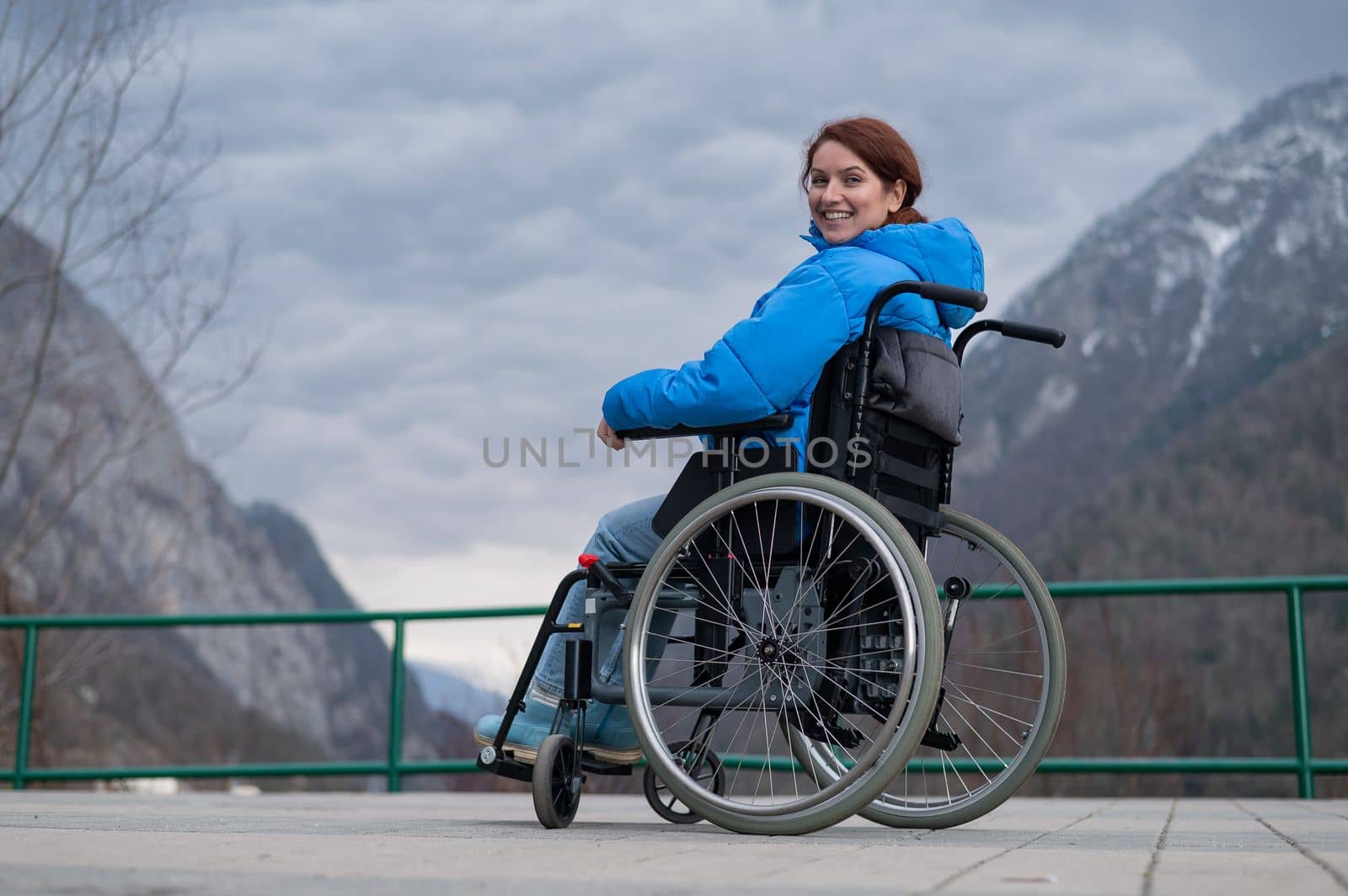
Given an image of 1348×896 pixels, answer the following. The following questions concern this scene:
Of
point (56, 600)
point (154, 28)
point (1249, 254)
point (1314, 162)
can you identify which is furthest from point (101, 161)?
point (1314, 162)

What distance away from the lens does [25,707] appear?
5.21 metres

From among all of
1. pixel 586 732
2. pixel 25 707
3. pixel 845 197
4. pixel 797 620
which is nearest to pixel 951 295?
pixel 845 197

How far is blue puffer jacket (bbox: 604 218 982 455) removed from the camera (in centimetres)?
Result: 225

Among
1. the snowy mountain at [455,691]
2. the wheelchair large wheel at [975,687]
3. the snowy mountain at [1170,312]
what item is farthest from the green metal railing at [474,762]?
the snowy mountain at [1170,312]

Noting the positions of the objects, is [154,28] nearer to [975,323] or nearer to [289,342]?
[289,342]

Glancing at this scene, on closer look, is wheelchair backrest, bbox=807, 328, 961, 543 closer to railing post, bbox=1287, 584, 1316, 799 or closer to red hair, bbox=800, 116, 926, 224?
red hair, bbox=800, 116, 926, 224

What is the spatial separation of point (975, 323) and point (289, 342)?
24.9ft

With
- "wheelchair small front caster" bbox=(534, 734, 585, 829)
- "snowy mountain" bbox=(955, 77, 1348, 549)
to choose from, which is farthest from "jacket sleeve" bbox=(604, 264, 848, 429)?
"snowy mountain" bbox=(955, 77, 1348, 549)

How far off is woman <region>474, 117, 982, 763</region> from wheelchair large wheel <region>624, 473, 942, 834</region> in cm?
16

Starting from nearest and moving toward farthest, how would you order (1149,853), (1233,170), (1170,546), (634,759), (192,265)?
(1149,853) → (634,759) → (192,265) → (1170,546) → (1233,170)

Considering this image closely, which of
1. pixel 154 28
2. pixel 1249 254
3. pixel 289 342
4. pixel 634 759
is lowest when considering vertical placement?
pixel 634 759

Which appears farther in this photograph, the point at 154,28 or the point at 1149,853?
the point at 154,28

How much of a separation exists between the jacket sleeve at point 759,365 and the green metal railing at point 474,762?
1.58 meters

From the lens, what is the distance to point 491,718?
256 centimetres
